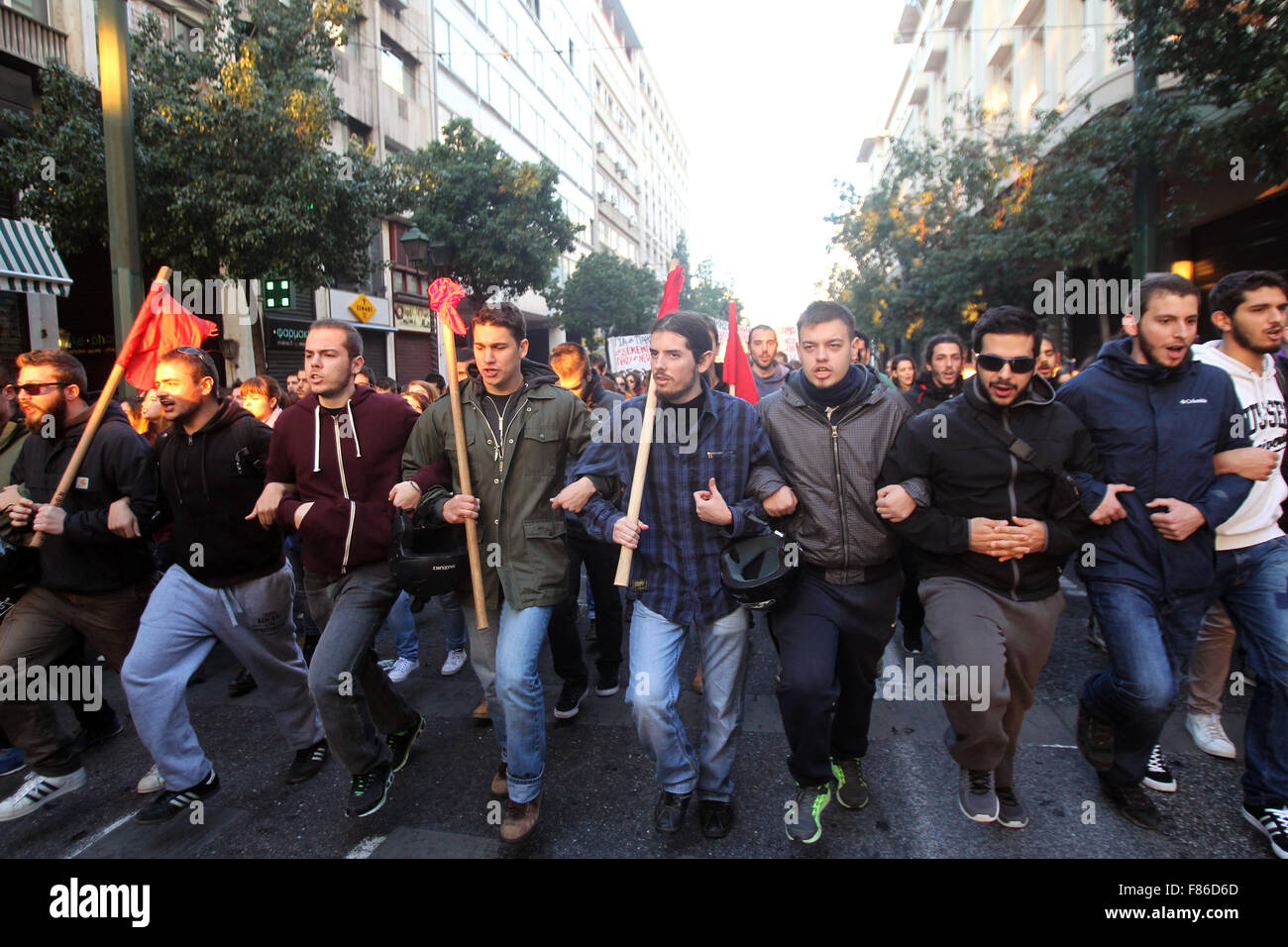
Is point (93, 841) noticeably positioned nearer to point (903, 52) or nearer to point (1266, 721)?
point (1266, 721)

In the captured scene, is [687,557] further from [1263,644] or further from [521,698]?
[1263,644]

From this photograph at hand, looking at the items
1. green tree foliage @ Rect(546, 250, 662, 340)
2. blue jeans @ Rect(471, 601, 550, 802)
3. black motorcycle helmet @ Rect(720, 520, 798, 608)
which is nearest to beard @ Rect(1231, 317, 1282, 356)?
black motorcycle helmet @ Rect(720, 520, 798, 608)

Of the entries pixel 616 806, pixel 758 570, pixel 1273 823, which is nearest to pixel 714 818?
pixel 616 806

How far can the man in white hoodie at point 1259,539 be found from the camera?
9.62 ft

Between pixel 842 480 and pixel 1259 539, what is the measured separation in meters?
1.77

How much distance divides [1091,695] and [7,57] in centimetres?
1485

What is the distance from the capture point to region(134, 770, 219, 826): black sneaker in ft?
10.4

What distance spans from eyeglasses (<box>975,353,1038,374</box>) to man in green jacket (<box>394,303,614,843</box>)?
5.24 feet

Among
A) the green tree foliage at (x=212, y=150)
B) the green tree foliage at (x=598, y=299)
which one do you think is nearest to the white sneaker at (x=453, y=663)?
the green tree foliage at (x=212, y=150)

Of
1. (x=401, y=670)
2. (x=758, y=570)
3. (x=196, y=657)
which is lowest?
(x=401, y=670)

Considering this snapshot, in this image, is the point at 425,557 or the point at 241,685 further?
the point at 241,685

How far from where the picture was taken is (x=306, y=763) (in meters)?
3.69

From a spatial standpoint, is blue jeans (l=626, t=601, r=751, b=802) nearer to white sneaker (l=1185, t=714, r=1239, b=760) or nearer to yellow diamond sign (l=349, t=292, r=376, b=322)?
white sneaker (l=1185, t=714, r=1239, b=760)

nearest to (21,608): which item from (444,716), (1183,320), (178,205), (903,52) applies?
(444,716)
